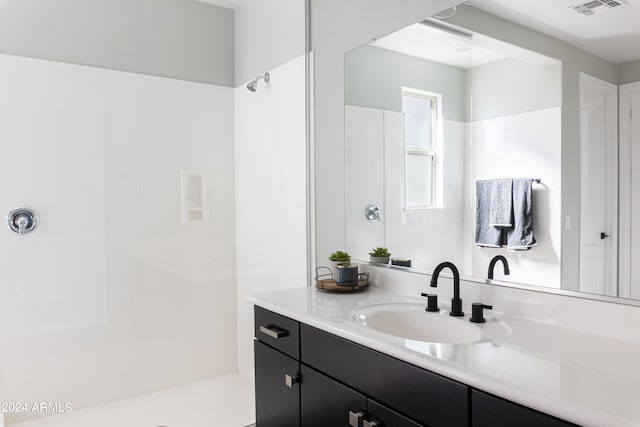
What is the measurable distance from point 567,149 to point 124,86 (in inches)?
84.6

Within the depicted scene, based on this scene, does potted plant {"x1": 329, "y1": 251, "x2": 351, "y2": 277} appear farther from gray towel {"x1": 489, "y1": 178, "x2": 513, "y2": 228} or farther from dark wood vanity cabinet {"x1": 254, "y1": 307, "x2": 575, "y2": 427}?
gray towel {"x1": 489, "y1": 178, "x2": 513, "y2": 228}

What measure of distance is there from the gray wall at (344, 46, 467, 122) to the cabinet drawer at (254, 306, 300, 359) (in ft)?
3.26

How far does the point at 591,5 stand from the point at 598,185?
515mm

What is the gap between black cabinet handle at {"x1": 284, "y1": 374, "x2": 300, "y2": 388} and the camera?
5.14 feet

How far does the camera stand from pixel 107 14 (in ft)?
7.82

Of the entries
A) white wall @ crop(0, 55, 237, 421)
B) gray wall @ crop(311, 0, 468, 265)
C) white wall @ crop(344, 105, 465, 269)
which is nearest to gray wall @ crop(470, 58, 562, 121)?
white wall @ crop(344, 105, 465, 269)

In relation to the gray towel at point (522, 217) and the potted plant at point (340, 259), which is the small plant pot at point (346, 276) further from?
the gray towel at point (522, 217)

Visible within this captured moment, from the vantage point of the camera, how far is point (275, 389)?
1.70 meters

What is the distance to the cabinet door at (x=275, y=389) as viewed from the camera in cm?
159

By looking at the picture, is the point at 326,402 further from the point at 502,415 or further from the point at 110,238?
the point at 110,238

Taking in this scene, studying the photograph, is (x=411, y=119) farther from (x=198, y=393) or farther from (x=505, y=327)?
(x=198, y=393)

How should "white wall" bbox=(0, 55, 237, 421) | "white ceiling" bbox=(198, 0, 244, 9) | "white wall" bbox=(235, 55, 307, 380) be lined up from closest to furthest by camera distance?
"white wall" bbox=(0, 55, 237, 421) → "white wall" bbox=(235, 55, 307, 380) → "white ceiling" bbox=(198, 0, 244, 9)

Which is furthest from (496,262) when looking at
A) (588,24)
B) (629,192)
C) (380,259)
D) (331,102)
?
(331,102)

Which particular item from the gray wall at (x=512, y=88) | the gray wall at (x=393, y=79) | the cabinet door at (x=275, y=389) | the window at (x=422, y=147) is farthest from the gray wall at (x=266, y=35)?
the cabinet door at (x=275, y=389)
